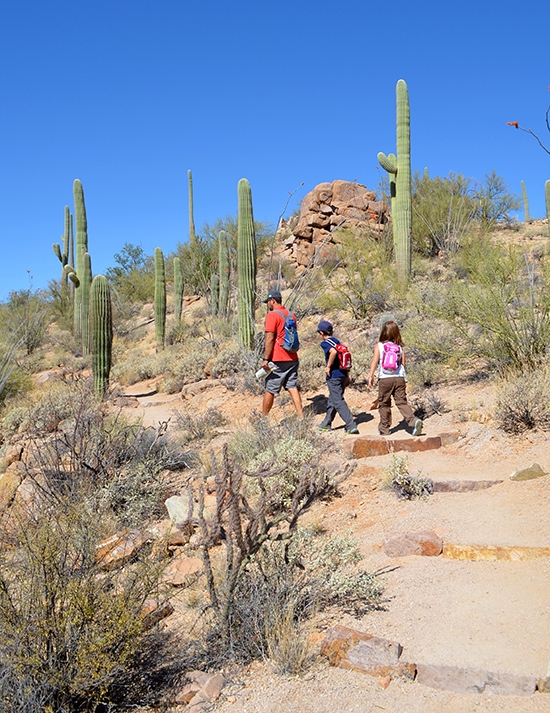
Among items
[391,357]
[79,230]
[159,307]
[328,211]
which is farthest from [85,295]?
[391,357]

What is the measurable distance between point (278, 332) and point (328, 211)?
15.5m

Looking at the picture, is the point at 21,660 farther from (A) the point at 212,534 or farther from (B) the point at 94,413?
(B) the point at 94,413

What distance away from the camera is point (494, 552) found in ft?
12.7

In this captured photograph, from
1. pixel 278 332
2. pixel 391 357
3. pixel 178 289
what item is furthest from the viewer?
pixel 178 289

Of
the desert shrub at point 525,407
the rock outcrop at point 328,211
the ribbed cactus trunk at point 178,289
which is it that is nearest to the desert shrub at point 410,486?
the desert shrub at point 525,407

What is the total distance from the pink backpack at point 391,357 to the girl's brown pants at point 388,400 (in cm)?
14

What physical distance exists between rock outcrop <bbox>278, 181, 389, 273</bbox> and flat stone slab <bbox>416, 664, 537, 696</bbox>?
19.1 meters

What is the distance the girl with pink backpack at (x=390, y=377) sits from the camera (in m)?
7.00

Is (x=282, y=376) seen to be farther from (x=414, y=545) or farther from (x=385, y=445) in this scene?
(x=414, y=545)

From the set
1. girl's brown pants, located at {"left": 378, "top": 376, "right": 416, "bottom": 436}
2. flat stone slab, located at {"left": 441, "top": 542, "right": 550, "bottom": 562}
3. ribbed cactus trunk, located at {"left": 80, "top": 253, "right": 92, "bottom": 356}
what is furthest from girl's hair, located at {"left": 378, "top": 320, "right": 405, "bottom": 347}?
ribbed cactus trunk, located at {"left": 80, "top": 253, "right": 92, "bottom": 356}

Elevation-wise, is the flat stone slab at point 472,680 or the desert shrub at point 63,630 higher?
the desert shrub at point 63,630

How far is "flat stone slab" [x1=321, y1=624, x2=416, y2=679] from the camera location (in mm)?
2768

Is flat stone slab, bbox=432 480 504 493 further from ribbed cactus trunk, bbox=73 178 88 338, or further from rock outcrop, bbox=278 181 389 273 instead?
rock outcrop, bbox=278 181 389 273

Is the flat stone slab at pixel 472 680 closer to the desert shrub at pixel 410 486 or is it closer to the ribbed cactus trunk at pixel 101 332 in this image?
the desert shrub at pixel 410 486
